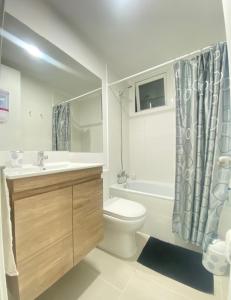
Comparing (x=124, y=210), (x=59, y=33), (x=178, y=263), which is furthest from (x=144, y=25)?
(x=178, y=263)

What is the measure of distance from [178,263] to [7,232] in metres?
1.47

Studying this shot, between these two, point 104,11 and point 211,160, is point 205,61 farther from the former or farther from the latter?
point 104,11

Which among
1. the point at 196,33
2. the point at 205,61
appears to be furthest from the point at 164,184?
the point at 196,33

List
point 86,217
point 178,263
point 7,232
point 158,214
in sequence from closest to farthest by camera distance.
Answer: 1. point 7,232
2. point 86,217
3. point 178,263
4. point 158,214

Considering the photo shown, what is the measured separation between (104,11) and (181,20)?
752 mm

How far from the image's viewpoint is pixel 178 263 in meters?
1.50

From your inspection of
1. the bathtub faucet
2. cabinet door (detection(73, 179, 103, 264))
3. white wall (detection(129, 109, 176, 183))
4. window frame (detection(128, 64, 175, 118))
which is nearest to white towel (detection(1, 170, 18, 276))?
cabinet door (detection(73, 179, 103, 264))

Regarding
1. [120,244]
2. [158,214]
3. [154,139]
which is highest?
[154,139]

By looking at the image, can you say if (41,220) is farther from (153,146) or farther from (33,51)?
(153,146)

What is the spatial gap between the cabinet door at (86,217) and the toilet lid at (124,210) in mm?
192

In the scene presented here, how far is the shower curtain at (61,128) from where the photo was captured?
1595mm

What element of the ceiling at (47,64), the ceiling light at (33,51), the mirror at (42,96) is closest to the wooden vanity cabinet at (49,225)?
the mirror at (42,96)

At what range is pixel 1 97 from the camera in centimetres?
119

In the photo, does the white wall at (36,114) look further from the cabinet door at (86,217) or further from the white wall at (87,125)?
the cabinet door at (86,217)
